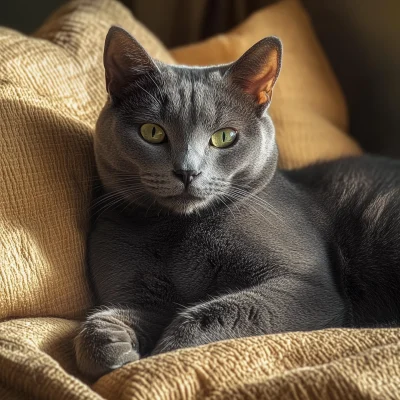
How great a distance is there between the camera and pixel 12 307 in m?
1.26

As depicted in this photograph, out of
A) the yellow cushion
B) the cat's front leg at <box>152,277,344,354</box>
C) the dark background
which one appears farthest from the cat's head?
the dark background

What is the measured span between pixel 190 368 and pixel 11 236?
484 mm

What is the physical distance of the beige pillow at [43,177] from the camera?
1.28m

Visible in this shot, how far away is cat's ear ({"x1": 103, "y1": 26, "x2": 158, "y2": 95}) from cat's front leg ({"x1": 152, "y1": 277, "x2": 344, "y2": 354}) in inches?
19.0

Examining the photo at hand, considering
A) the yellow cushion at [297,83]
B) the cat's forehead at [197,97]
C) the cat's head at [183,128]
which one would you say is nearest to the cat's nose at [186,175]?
the cat's head at [183,128]

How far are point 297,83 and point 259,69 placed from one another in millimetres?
852

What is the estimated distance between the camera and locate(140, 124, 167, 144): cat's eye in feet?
4.22

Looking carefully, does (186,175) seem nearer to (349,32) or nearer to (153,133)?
(153,133)

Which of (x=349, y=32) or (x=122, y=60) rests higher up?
(x=122, y=60)

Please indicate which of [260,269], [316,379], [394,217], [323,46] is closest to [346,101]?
[323,46]

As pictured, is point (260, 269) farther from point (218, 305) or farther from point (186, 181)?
point (186, 181)

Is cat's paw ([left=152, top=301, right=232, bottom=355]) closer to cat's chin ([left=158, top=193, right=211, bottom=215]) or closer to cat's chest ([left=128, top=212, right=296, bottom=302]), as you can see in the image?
cat's chest ([left=128, top=212, right=296, bottom=302])

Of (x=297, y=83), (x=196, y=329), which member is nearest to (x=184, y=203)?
(x=196, y=329)

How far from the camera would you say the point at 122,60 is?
1.33m
